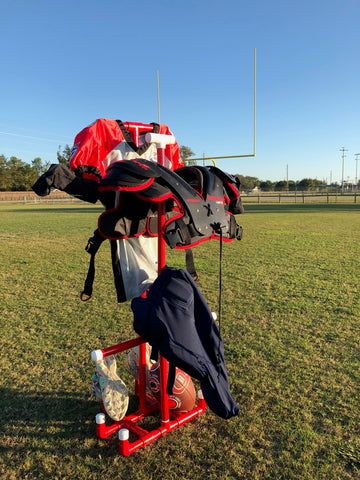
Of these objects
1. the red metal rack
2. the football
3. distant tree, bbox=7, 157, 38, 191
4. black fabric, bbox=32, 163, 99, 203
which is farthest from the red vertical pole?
distant tree, bbox=7, 157, 38, 191

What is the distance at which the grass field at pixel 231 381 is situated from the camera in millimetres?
2049

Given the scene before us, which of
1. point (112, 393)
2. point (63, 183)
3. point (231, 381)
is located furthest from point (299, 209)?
point (63, 183)

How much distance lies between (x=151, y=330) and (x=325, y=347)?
232cm

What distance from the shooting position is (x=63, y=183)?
1801mm

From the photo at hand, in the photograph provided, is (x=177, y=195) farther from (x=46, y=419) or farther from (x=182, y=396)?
(x=46, y=419)

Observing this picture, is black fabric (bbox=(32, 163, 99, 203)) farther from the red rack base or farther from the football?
the football

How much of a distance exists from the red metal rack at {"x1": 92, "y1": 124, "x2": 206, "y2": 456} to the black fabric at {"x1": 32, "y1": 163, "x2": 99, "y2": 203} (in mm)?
402

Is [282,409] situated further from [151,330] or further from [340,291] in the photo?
[340,291]

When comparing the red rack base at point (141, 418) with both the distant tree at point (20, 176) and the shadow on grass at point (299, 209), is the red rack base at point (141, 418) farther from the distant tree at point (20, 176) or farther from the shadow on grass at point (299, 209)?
the distant tree at point (20, 176)

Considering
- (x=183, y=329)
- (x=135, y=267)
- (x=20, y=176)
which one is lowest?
(x=183, y=329)

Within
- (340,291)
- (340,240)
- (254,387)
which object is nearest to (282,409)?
(254,387)

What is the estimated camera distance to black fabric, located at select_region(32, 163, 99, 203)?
5.77 feet

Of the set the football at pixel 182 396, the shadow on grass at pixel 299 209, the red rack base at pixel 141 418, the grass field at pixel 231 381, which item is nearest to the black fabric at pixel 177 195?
the red rack base at pixel 141 418

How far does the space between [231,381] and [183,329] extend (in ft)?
4.25
